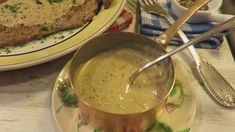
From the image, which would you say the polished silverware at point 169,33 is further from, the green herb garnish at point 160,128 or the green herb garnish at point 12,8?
the green herb garnish at point 12,8

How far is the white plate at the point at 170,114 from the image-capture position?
69 cm

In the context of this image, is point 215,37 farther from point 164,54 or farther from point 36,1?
point 36,1

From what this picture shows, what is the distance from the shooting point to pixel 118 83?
28.6 inches

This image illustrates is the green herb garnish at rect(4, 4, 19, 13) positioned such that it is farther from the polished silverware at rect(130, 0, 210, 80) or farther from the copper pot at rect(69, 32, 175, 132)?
the polished silverware at rect(130, 0, 210, 80)

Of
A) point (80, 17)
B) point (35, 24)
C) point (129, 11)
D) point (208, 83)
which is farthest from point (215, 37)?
point (35, 24)

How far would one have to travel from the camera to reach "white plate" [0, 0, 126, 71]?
78 centimetres

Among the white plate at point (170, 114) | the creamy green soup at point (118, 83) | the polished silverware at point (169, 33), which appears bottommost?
the white plate at point (170, 114)

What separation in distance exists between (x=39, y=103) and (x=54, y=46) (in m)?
0.14

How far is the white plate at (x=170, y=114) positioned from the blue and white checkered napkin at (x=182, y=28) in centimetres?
23

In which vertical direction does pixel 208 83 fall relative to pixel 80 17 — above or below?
below

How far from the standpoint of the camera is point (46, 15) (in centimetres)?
86

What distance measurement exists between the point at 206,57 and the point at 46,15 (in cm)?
45

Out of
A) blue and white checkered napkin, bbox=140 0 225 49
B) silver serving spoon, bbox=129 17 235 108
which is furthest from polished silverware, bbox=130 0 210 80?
blue and white checkered napkin, bbox=140 0 225 49

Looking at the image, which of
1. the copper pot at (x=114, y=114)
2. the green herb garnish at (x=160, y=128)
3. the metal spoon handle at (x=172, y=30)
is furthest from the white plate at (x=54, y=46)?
the green herb garnish at (x=160, y=128)
